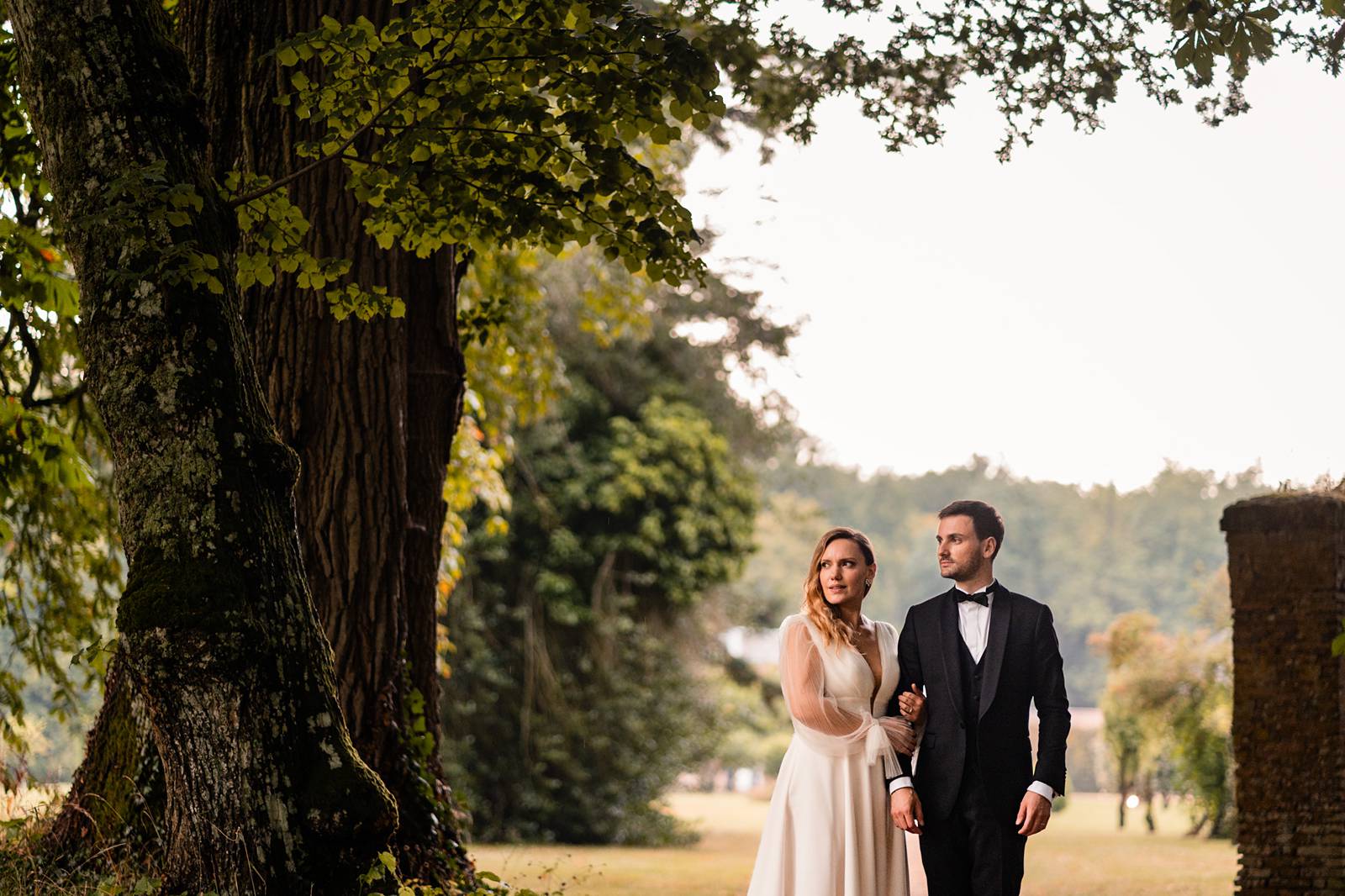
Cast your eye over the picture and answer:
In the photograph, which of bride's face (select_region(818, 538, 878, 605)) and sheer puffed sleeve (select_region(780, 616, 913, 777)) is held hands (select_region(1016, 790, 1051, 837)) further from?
bride's face (select_region(818, 538, 878, 605))

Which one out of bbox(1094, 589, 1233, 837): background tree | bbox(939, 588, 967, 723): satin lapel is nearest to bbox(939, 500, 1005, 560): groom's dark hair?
bbox(939, 588, 967, 723): satin lapel

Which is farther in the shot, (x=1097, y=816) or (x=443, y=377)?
(x=1097, y=816)

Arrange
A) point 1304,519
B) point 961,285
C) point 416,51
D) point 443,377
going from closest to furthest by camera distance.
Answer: point 416,51, point 443,377, point 1304,519, point 961,285

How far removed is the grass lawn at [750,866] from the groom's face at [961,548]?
14.4 feet

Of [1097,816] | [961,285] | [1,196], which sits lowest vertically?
[1097,816]

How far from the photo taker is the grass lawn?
13.8 meters

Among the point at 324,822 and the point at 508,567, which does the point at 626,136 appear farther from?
the point at 508,567

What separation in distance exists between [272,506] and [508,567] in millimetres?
16277

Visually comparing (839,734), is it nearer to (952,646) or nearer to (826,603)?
(826,603)

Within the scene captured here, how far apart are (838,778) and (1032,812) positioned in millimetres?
915

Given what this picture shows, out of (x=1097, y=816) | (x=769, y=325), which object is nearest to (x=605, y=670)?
(x=769, y=325)

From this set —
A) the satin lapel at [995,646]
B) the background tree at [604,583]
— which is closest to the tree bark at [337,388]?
the satin lapel at [995,646]

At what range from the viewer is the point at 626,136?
541 centimetres

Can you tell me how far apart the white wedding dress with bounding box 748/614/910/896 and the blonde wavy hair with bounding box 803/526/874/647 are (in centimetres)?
4
